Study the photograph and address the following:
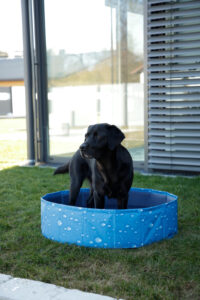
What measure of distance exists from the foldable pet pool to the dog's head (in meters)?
0.50

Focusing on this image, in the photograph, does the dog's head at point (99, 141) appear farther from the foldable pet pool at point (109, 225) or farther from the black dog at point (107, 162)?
the foldable pet pool at point (109, 225)

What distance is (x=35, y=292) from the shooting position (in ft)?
8.96

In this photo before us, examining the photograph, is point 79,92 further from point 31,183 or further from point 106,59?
point 31,183

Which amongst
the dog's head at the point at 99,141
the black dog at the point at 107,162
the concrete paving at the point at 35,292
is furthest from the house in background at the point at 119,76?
the concrete paving at the point at 35,292

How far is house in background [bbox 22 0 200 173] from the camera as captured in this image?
702 centimetres

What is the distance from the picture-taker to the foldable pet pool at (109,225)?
3.46 metres

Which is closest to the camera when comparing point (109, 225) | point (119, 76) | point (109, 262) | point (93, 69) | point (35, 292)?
point (35, 292)

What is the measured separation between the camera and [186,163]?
709cm

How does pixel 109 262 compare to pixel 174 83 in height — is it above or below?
below

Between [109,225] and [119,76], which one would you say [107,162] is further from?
[119,76]

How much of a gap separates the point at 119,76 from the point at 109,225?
16.3 feet

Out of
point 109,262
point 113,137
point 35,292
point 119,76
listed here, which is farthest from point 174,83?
point 35,292

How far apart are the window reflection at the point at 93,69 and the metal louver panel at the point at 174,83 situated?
539 mm

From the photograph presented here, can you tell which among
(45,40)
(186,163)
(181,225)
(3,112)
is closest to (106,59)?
(45,40)
